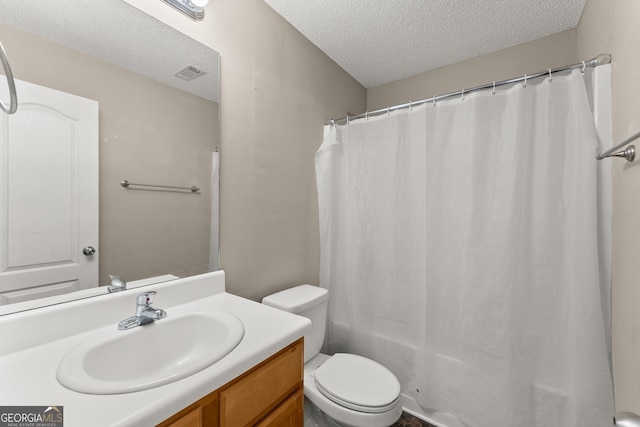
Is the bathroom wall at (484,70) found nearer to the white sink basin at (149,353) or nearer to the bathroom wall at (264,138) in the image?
the bathroom wall at (264,138)

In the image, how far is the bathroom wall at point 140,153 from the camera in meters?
0.88

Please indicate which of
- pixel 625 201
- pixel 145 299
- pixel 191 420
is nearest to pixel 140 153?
pixel 145 299

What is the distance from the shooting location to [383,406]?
121 cm

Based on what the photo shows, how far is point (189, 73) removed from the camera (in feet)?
4.03

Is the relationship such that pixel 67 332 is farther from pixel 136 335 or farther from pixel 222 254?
pixel 222 254


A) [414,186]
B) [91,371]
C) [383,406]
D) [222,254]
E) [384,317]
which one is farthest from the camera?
[384,317]

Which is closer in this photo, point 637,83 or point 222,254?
point 637,83

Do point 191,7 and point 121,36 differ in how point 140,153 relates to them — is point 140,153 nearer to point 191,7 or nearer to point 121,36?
point 121,36

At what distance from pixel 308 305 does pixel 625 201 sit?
4.64ft

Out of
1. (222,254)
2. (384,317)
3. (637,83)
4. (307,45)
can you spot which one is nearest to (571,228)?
(637,83)

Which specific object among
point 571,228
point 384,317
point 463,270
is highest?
point 571,228

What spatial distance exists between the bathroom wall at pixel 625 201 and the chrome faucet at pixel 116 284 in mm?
1779

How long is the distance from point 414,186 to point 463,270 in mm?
540

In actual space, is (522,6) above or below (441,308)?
above
